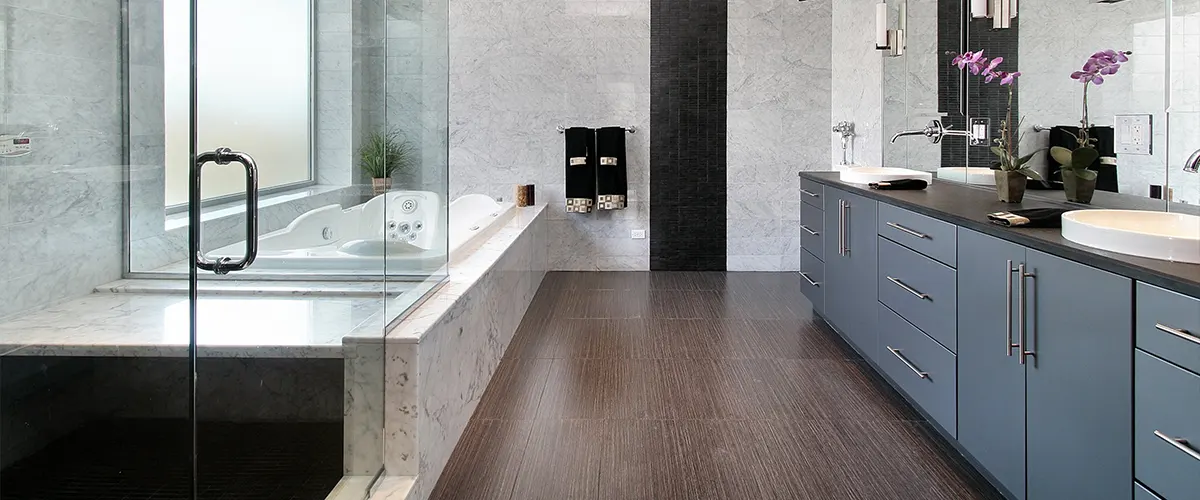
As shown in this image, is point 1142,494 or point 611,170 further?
point 611,170

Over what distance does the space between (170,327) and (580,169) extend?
16.9 feet

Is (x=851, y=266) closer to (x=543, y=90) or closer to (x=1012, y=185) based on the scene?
(x=1012, y=185)

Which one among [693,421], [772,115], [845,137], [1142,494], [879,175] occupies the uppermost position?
[772,115]

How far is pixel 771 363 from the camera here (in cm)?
383

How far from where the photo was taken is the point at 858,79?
5.66 meters

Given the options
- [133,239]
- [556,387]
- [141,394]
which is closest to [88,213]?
[133,239]

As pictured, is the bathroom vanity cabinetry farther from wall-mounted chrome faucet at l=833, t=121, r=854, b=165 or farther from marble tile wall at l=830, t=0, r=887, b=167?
wall-mounted chrome faucet at l=833, t=121, r=854, b=165

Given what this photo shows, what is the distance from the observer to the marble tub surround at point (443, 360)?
2.21 m

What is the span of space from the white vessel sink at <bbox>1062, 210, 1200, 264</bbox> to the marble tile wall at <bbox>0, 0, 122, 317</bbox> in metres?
1.83

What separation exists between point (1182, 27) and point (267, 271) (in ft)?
8.02

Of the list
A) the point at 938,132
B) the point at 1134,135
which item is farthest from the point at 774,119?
the point at 1134,135

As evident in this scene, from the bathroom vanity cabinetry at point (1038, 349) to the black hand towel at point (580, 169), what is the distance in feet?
10.3

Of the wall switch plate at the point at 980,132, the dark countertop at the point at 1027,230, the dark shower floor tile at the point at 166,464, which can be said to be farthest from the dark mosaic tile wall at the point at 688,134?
the dark shower floor tile at the point at 166,464

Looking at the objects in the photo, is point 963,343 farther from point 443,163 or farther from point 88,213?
point 88,213
